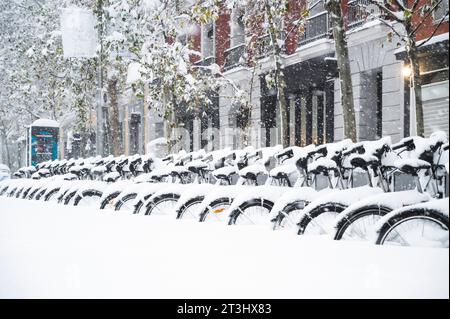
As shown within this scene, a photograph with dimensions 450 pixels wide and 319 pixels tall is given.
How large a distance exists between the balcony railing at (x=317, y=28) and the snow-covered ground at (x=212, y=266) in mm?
11778

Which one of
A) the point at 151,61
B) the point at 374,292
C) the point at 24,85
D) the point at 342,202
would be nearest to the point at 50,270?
the point at 374,292

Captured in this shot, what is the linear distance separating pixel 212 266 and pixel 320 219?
1474 millimetres

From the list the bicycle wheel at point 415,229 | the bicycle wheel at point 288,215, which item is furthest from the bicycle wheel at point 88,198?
the bicycle wheel at point 415,229

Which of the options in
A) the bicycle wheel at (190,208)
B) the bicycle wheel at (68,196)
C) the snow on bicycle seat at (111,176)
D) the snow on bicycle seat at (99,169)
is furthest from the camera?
the snow on bicycle seat at (99,169)

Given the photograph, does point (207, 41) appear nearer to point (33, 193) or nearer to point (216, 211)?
point (33, 193)

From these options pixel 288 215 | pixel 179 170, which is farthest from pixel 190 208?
pixel 179 170

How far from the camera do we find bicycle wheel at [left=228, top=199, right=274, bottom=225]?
4871 millimetres

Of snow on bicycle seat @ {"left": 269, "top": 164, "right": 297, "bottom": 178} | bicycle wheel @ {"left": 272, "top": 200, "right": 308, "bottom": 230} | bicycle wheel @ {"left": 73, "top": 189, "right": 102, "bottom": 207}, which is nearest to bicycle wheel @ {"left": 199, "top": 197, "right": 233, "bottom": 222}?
snow on bicycle seat @ {"left": 269, "top": 164, "right": 297, "bottom": 178}

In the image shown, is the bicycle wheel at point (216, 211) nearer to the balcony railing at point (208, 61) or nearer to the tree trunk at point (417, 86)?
the tree trunk at point (417, 86)

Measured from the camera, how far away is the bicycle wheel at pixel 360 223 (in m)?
3.69

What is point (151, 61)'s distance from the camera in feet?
42.7

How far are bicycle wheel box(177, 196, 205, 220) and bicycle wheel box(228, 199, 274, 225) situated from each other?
2.44 ft

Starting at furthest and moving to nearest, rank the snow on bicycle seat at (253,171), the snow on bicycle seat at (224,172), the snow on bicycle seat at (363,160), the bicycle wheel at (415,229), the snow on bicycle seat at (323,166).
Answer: the snow on bicycle seat at (224,172) < the snow on bicycle seat at (253,171) < the snow on bicycle seat at (323,166) < the snow on bicycle seat at (363,160) < the bicycle wheel at (415,229)
